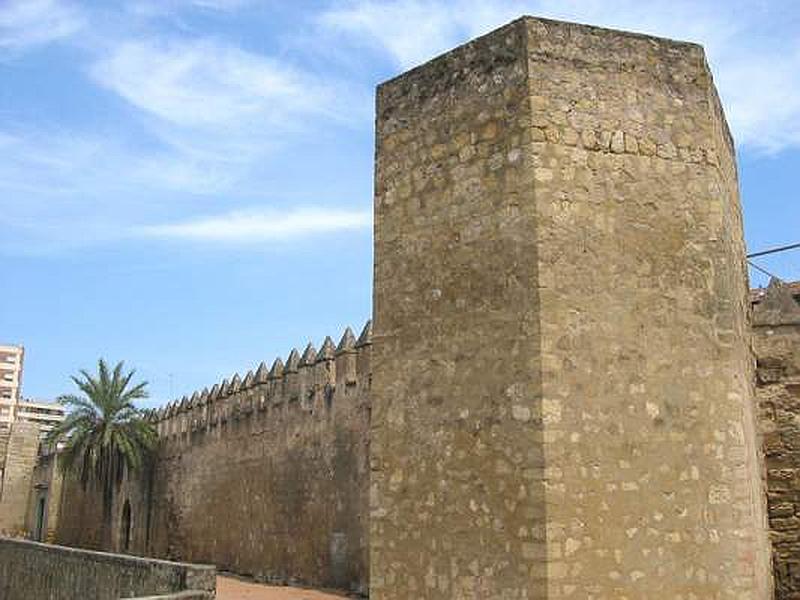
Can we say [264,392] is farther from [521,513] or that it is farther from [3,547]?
[521,513]

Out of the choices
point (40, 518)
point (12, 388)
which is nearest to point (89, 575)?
point (40, 518)

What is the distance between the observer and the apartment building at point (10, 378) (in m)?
82.9

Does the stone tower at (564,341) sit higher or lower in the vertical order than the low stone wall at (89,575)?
higher

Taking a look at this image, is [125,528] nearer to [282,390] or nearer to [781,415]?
[282,390]

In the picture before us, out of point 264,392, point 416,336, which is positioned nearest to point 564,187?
point 416,336

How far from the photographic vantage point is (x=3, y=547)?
15.0 m

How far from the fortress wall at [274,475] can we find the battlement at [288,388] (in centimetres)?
3

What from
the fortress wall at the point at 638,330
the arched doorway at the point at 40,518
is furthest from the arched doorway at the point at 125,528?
the fortress wall at the point at 638,330

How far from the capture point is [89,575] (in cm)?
1055

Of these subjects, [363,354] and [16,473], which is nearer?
[363,354]

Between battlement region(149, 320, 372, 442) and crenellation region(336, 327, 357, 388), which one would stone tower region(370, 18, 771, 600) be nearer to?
battlement region(149, 320, 372, 442)

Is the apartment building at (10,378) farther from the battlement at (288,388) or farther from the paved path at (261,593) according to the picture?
the paved path at (261,593)

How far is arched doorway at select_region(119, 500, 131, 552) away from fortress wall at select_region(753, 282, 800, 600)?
82.9 ft

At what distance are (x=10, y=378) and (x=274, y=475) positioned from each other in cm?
7356
